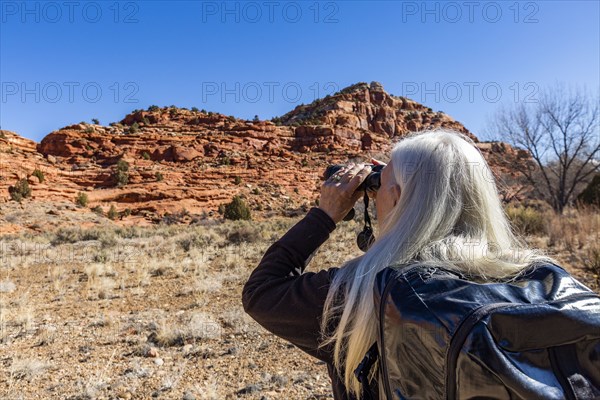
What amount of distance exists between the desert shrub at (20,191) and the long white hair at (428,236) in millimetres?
28889

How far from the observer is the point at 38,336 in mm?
4594

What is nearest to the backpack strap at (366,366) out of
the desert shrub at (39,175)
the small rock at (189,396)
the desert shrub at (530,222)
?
the small rock at (189,396)

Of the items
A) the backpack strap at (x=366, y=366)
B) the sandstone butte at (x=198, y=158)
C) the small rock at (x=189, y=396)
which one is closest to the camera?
the backpack strap at (x=366, y=366)

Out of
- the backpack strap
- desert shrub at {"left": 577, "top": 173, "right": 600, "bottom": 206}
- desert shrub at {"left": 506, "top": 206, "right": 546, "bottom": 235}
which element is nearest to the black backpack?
the backpack strap

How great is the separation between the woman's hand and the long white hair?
0.23 meters

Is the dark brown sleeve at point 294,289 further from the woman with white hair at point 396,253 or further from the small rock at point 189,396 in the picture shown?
the small rock at point 189,396

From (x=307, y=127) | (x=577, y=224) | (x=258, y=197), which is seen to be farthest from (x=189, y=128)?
(x=577, y=224)

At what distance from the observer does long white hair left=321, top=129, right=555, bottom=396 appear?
0.93 metres

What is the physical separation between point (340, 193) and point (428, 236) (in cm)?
42

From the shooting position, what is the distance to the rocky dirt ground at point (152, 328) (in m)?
3.34

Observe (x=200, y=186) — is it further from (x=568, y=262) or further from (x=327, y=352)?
(x=327, y=352)

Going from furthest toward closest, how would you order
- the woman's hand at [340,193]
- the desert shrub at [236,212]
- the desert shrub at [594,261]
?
the desert shrub at [236,212] < the desert shrub at [594,261] < the woman's hand at [340,193]

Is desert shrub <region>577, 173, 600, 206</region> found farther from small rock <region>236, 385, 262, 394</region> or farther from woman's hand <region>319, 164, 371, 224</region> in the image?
woman's hand <region>319, 164, 371, 224</region>

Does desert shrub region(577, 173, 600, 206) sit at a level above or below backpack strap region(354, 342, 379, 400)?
above
